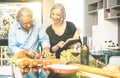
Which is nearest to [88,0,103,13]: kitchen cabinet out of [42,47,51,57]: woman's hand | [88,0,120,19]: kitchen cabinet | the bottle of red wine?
[88,0,120,19]: kitchen cabinet

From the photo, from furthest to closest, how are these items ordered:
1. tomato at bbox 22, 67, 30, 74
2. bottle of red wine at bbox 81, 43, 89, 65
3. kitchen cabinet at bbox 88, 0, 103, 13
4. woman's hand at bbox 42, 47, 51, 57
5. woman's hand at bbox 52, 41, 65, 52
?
kitchen cabinet at bbox 88, 0, 103, 13, woman's hand at bbox 52, 41, 65, 52, woman's hand at bbox 42, 47, 51, 57, bottle of red wine at bbox 81, 43, 89, 65, tomato at bbox 22, 67, 30, 74

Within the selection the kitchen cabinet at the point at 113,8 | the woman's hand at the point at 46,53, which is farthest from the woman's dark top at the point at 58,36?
the kitchen cabinet at the point at 113,8

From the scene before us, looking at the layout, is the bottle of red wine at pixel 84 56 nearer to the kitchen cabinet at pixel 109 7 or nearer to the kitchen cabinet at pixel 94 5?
the kitchen cabinet at pixel 109 7

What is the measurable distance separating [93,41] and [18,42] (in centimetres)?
406

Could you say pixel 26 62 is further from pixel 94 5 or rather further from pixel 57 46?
pixel 94 5

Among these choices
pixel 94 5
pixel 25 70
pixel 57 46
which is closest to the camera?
pixel 25 70

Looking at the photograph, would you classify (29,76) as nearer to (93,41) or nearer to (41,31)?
(41,31)

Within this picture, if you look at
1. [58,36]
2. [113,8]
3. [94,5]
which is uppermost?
[94,5]

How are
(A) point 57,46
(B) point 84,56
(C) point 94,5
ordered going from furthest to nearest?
(C) point 94,5, (A) point 57,46, (B) point 84,56

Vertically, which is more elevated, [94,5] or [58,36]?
[94,5]

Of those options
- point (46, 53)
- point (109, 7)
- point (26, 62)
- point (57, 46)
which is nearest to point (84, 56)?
point (26, 62)

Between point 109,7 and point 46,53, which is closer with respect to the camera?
point 46,53

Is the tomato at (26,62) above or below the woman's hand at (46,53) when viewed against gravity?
above

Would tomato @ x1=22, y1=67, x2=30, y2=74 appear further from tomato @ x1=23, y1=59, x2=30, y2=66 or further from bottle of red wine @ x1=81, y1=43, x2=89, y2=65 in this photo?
bottle of red wine @ x1=81, y1=43, x2=89, y2=65
